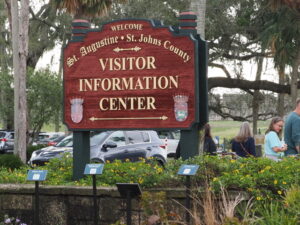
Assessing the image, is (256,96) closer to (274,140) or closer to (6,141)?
(6,141)

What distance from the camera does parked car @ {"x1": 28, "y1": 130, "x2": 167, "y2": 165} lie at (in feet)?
56.5

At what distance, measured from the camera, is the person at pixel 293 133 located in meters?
10.6

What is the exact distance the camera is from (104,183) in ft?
30.2

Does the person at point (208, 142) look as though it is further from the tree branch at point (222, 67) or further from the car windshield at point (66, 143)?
the tree branch at point (222, 67)

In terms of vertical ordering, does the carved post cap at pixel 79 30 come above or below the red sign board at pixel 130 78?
above

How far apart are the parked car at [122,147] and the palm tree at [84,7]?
498cm

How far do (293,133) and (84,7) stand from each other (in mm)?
12783

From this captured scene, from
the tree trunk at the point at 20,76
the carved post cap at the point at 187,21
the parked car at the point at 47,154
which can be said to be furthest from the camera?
the tree trunk at the point at 20,76

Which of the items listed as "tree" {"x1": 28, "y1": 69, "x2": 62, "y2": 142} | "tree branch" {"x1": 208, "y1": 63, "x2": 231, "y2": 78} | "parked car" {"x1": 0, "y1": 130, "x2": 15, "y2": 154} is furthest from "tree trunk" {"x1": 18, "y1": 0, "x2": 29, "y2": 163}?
"tree branch" {"x1": 208, "y1": 63, "x2": 231, "y2": 78}

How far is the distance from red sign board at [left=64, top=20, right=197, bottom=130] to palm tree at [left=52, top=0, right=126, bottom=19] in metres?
11.0

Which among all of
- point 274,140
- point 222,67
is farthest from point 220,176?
point 222,67

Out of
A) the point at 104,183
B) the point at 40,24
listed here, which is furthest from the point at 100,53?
the point at 40,24

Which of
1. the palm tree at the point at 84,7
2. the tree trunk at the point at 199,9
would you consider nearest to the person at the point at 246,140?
the tree trunk at the point at 199,9

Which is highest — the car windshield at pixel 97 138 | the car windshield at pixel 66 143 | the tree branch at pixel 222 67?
the tree branch at pixel 222 67
